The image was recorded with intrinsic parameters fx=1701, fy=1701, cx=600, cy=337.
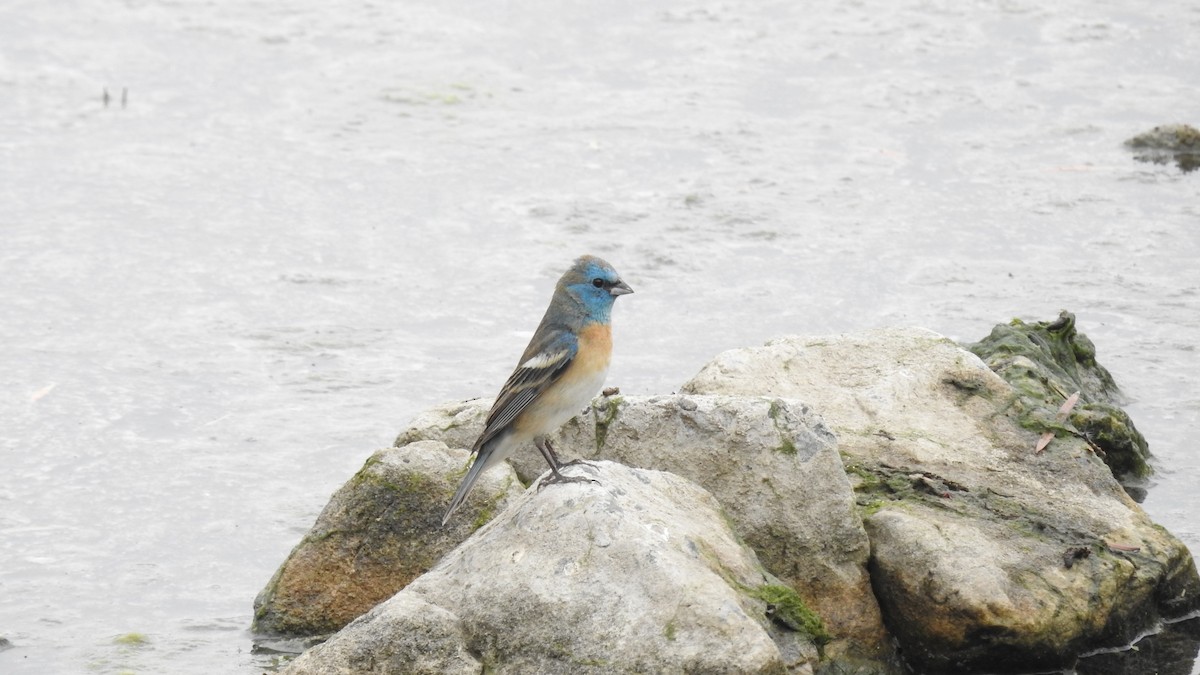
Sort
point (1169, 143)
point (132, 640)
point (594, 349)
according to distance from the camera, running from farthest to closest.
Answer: point (1169, 143) → point (132, 640) → point (594, 349)

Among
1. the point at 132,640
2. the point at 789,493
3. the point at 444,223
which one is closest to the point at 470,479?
the point at 789,493

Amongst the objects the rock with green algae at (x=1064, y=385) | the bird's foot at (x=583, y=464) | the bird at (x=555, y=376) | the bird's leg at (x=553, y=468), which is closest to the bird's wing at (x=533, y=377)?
the bird at (x=555, y=376)

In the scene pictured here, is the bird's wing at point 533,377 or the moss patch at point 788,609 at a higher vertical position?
the bird's wing at point 533,377

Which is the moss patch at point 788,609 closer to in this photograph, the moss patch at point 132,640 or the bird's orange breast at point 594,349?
the bird's orange breast at point 594,349

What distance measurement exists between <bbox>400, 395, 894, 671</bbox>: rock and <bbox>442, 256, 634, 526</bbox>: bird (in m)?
0.56

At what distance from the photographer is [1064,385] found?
389 inches

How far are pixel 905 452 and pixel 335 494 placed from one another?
2797mm

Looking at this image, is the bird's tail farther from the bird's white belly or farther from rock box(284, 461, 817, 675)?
rock box(284, 461, 817, 675)

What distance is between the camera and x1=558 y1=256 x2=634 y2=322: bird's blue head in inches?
300

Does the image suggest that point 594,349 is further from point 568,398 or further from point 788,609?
point 788,609

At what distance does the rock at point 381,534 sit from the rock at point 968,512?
1.55 m

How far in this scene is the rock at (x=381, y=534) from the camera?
8.07m

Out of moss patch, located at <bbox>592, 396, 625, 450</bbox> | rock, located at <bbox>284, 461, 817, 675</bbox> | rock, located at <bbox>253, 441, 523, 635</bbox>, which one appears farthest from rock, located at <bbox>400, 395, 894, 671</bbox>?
rock, located at <bbox>253, 441, 523, 635</bbox>

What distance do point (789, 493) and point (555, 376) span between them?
1.17 meters
